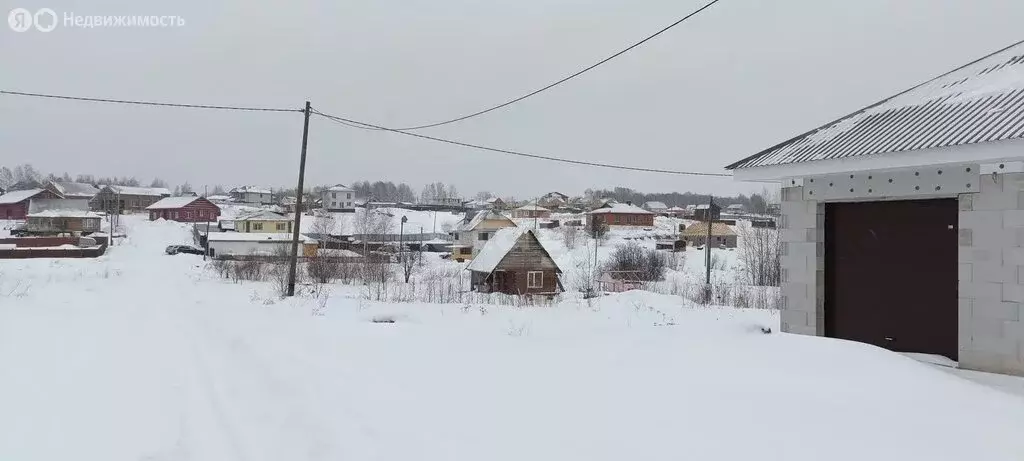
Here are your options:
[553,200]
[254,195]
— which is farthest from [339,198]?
[553,200]

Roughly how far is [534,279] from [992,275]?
30369mm

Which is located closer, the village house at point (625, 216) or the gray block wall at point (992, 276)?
the gray block wall at point (992, 276)

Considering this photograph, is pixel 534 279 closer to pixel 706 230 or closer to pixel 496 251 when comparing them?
pixel 496 251

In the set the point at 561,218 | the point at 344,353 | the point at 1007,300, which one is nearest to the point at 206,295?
the point at 344,353

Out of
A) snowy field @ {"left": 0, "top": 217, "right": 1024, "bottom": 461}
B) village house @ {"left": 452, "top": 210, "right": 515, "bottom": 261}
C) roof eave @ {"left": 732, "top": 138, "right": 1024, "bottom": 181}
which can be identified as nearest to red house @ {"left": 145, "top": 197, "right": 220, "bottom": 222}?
village house @ {"left": 452, "top": 210, "right": 515, "bottom": 261}

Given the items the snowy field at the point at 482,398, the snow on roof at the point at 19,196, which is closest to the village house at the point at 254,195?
the snow on roof at the point at 19,196

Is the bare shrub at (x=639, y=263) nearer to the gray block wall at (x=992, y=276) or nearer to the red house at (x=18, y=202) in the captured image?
the gray block wall at (x=992, y=276)

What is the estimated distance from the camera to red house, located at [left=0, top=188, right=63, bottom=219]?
83125 mm

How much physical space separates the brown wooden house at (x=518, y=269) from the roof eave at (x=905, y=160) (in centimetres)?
2720

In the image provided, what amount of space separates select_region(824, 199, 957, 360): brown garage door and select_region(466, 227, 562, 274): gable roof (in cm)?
2789

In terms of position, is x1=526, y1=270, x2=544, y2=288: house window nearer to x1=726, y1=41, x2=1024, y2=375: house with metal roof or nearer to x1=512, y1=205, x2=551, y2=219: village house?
x1=726, y1=41, x2=1024, y2=375: house with metal roof

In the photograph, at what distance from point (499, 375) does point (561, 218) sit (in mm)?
112077

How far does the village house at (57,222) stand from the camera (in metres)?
62.9

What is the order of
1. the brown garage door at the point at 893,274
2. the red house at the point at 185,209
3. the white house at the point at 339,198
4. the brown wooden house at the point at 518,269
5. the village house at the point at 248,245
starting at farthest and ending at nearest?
1. the white house at the point at 339,198
2. the red house at the point at 185,209
3. the village house at the point at 248,245
4. the brown wooden house at the point at 518,269
5. the brown garage door at the point at 893,274
